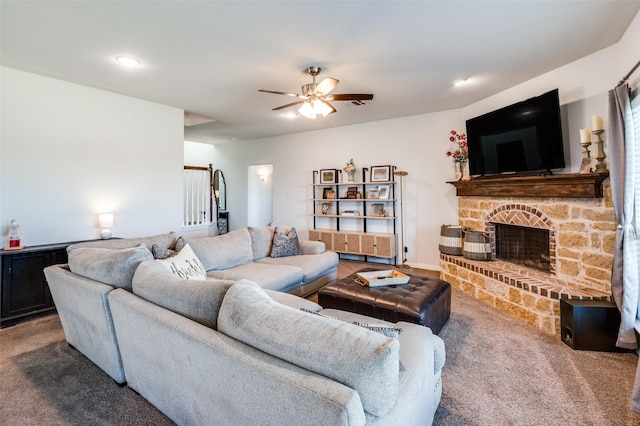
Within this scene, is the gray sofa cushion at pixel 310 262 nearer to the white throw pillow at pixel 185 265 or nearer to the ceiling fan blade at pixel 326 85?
the white throw pillow at pixel 185 265

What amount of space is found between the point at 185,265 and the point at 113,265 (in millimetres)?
619

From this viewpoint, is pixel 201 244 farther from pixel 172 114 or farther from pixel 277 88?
pixel 172 114

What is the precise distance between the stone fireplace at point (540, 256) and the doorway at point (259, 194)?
4.85 m

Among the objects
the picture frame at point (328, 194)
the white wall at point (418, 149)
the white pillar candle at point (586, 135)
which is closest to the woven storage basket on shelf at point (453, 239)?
the white wall at point (418, 149)

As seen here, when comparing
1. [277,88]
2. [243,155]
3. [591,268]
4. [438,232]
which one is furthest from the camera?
[243,155]

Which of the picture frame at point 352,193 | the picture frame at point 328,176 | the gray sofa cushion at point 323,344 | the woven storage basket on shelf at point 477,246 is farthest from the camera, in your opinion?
the picture frame at point 328,176

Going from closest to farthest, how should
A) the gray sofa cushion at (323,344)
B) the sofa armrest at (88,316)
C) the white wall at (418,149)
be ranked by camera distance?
the gray sofa cushion at (323,344) → the sofa armrest at (88,316) → the white wall at (418,149)

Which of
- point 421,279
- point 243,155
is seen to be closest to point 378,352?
point 421,279

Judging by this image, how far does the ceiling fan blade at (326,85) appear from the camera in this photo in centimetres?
273

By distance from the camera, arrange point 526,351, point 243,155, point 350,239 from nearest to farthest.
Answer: point 526,351 < point 350,239 < point 243,155

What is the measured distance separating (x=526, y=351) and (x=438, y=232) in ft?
8.85

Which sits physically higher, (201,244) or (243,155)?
(243,155)

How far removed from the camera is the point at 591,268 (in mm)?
2736

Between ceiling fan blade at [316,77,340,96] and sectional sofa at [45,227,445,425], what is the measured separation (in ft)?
6.47
